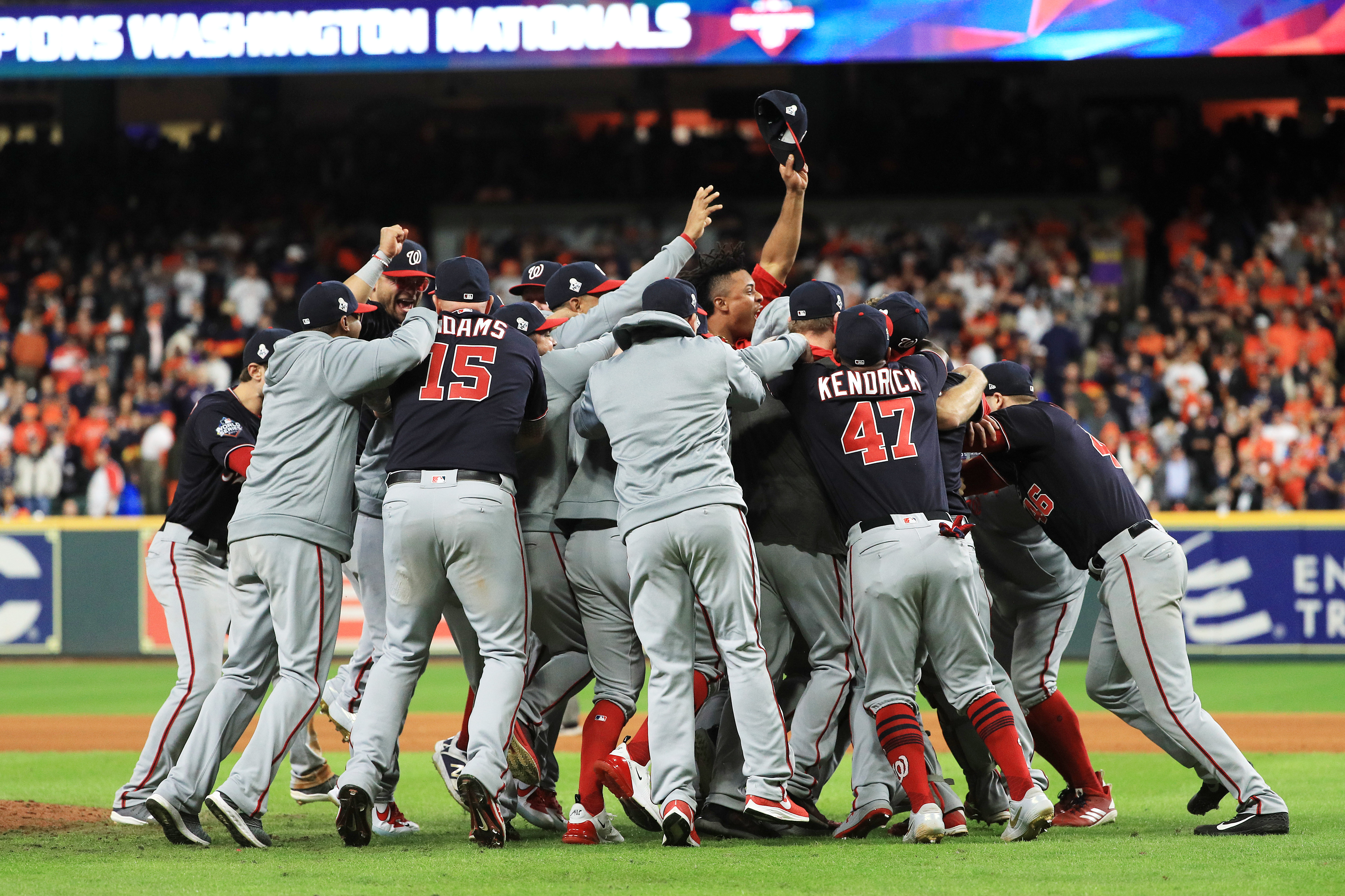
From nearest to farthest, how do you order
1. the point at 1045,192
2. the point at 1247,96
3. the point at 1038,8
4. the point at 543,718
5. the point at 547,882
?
the point at 547,882
the point at 543,718
the point at 1038,8
the point at 1045,192
the point at 1247,96

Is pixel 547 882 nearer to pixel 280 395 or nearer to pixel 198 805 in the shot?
pixel 198 805

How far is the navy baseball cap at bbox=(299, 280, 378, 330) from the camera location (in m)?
6.43

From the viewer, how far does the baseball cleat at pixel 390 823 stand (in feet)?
21.2

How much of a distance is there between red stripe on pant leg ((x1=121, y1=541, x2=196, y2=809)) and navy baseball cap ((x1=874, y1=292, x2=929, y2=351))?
11.4 ft

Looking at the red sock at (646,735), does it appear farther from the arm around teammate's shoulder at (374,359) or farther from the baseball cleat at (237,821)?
the arm around teammate's shoulder at (374,359)

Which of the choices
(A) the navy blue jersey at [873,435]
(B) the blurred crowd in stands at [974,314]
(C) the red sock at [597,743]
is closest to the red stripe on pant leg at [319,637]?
(C) the red sock at [597,743]

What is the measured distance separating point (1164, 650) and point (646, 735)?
7.15 feet

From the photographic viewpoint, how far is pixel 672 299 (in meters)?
6.18

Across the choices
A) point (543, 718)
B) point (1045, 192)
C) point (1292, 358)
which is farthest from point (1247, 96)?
point (543, 718)

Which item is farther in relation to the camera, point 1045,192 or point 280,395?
point 1045,192

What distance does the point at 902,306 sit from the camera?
21.8 feet

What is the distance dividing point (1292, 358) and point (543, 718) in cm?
1415

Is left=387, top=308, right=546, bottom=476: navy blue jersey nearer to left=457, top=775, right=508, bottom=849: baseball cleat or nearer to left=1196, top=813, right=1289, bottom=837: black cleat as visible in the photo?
left=457, top=775, right=508, bottom=849: baseball cleat

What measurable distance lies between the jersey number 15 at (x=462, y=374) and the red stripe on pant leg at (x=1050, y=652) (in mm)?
2813
